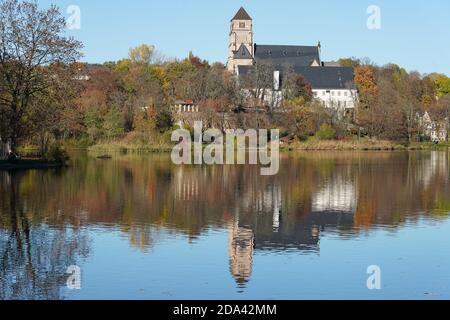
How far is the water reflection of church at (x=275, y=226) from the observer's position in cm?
1402

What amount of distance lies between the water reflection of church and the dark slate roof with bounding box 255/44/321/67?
98.9 meters

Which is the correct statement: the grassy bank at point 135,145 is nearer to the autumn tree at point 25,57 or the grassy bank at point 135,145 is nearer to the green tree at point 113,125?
the green tree at point 113,125

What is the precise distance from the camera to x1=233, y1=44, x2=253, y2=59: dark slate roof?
385 ft

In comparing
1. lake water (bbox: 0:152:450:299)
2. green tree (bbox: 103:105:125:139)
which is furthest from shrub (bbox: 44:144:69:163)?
green tree (bbox: 103:105:125:139)

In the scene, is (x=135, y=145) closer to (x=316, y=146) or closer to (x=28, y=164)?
(x=316, y=146)

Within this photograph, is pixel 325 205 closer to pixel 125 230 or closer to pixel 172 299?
pixel 125 230

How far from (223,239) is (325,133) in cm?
5559

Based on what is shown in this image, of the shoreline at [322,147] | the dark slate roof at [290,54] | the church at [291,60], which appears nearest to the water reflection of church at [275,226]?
the shoreline at [322,147]

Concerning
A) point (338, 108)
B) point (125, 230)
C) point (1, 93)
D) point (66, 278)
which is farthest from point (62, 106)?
point (338, 108)

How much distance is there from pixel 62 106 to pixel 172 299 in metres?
29.8

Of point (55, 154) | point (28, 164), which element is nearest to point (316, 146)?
point (55, 154)

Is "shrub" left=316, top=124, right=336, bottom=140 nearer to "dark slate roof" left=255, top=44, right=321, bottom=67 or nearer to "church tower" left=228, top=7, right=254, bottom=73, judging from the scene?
"church tower" left=228, top=7, right=254, bottom=73

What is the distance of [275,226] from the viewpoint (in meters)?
17.5

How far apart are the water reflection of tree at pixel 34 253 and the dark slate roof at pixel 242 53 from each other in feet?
324
